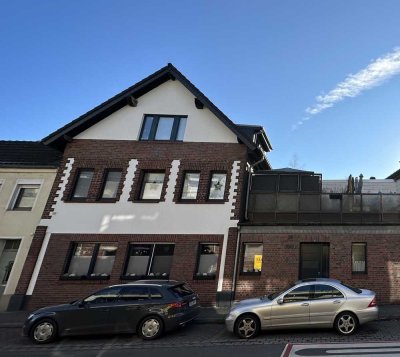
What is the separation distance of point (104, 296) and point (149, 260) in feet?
14.3

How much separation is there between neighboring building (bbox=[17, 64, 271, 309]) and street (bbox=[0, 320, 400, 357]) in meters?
3.94

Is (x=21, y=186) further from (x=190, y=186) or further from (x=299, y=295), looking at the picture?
(x=299, y=295)

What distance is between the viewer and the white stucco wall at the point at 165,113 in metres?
16.7

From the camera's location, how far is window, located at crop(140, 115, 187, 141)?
16969mm

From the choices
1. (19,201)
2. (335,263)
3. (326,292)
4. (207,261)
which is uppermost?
(19,201)

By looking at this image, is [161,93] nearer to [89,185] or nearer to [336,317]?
[89,185]

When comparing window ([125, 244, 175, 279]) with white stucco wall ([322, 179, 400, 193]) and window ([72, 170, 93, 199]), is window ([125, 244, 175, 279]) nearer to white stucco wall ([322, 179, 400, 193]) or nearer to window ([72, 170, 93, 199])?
window ([72, 170, 93, 199])

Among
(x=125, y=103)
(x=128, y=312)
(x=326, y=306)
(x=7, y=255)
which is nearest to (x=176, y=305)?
(x=128, y=312)

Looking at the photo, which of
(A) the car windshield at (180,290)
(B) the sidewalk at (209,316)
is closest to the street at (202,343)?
(B) the sidewalk at (209,316)

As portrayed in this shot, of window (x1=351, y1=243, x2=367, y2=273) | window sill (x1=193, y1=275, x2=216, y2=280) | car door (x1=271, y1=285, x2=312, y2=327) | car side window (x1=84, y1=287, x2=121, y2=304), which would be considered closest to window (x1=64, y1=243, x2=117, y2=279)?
window sill (x1=193, y1=275, x2=216, y2=280)

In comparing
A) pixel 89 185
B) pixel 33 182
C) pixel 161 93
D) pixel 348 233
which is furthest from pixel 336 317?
pixel 33 182

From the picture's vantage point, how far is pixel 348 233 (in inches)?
551

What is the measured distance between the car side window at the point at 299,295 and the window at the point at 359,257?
5.29 metres

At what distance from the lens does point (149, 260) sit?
1480 centimetres
